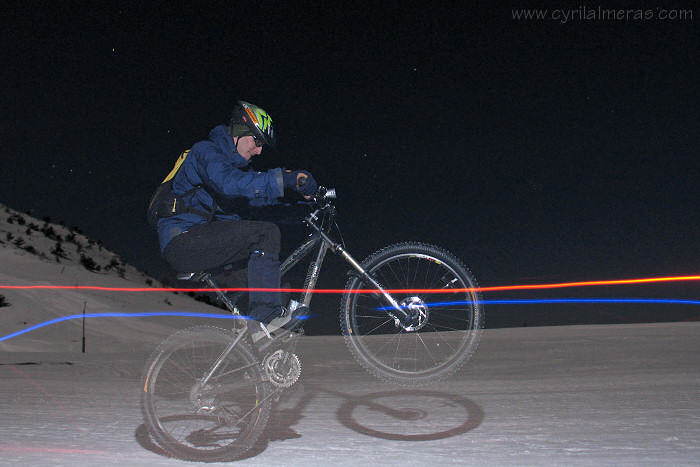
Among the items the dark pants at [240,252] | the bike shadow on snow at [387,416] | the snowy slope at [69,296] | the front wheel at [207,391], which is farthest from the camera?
the snowy slope at [69,296]

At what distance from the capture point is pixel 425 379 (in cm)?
464

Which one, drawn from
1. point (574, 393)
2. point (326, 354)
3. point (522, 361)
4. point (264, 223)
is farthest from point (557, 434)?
point (326, 354)

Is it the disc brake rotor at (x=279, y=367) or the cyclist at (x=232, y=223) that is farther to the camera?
the disc brake rotor at (x=279, y=367)

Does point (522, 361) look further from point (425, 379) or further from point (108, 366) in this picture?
point (108, 366)

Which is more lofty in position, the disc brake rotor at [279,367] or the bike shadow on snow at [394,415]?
the disc brake rotor at [279,367]

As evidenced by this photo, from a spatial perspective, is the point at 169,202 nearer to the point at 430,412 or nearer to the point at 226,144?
the point at 226,144

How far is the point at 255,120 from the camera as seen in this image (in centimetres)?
410

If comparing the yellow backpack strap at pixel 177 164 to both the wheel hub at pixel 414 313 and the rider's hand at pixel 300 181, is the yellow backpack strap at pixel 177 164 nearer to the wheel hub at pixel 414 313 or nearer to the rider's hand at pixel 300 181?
the rider's hand at pixel 300 181

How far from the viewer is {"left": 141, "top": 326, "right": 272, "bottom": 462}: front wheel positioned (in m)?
3.91

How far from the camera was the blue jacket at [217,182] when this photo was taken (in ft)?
12.8

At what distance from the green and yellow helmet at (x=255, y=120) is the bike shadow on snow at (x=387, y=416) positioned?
1.95 metres

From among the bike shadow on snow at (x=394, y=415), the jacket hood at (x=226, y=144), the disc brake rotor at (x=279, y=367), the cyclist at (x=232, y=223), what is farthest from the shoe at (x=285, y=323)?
the jacket hood at (x=226, y=144)

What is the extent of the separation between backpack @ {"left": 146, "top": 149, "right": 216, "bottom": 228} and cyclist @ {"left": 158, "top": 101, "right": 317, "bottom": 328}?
0.04ft

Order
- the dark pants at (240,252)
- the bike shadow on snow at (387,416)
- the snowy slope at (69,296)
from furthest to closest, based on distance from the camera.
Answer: the snowy slope at (69,296) → the bike shadow on snow at (387,416) → the dark pants at (240,252)
